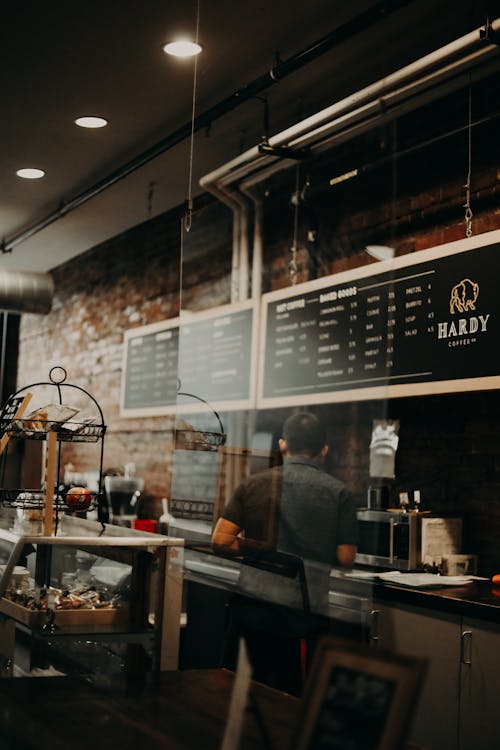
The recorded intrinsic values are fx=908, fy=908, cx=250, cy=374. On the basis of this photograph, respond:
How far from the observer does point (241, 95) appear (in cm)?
398

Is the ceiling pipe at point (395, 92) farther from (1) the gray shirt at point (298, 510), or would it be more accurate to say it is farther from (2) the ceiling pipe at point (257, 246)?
(1) the gray shirt at point (298, 510)

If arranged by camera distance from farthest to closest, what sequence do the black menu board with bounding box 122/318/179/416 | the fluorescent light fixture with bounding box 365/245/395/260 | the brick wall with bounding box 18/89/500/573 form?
the black menu board with bounding box 122/318/179/416 < the fluorescent light fixture with bounding box 365/245/395/260 < the brick wall with bounding box 18/89/500/573

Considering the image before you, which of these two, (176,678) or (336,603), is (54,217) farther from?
(176,678)

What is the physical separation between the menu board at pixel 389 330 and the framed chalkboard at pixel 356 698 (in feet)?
7.75

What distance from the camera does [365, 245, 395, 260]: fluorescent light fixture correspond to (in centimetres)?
397

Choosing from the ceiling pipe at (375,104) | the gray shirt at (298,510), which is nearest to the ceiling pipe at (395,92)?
the ceiling pipe at (375,104)

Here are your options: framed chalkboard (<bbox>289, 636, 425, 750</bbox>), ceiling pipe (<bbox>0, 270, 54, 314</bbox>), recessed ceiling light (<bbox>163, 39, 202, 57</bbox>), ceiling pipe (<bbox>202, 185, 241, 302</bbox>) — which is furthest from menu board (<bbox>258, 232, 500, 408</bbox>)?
ceiling pipe (<bbox>0, 270, 54, 314</bbox>)

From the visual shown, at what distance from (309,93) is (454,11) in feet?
3.04

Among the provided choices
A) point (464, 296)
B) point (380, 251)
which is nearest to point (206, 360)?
point (380, 251)

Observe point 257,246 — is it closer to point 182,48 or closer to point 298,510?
point 182,48

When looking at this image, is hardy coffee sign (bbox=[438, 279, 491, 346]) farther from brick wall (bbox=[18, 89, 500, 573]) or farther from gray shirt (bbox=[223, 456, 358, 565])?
gray shirt (bbox=[223, 456, 358, 565])

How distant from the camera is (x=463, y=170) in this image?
3.70m

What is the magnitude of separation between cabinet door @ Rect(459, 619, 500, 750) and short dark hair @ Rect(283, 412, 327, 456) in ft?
2.97

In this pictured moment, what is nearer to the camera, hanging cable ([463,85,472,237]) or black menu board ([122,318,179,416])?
hanging cable ([463,85,472,237])
